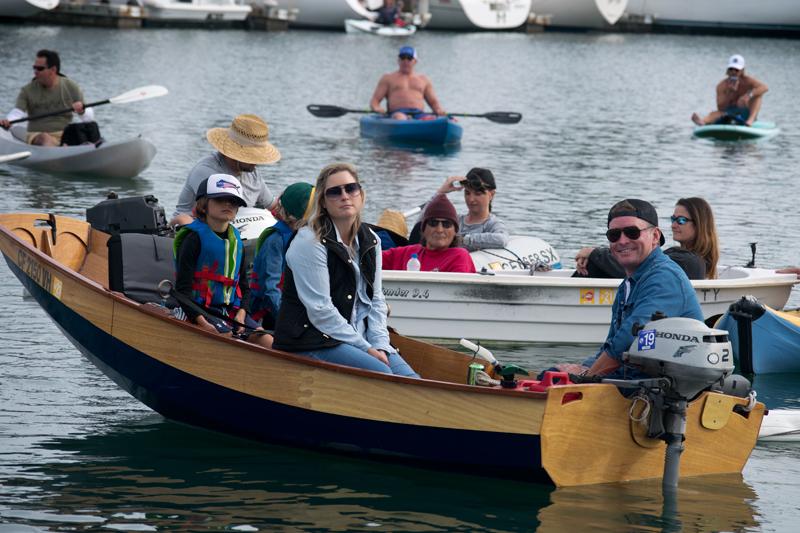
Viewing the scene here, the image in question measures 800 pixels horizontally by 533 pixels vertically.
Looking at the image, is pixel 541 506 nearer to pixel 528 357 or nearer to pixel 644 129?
pixel 528 357

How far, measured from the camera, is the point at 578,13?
233 ft

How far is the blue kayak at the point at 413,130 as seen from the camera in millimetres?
22422

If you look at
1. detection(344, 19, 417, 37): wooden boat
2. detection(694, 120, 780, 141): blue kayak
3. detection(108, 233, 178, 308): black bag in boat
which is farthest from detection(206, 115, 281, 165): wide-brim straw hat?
detection(344, 19, 417, 37): wooden boat

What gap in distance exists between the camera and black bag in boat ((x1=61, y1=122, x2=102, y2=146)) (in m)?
17.8

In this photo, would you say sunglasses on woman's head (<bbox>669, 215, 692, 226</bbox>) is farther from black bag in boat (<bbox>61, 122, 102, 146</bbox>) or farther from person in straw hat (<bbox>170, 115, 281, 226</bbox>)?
black bag in boat (<bbox>61, 122, 102, 146</bbox>)

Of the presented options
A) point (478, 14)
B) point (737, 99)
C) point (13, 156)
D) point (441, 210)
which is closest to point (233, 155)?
point (441, 210)

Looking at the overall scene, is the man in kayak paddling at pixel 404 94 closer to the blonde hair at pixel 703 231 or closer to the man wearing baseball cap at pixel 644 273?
the blonde hair at pixel 703 231

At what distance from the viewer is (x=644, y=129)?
28.5 metres

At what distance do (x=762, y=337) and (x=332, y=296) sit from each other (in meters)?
4.17

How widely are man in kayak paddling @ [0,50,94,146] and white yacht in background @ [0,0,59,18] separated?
37197mm

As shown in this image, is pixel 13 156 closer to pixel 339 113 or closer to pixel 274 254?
pixel 339 113

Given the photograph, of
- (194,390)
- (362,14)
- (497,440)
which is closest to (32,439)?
(194,390)

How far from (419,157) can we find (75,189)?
20.8 feet

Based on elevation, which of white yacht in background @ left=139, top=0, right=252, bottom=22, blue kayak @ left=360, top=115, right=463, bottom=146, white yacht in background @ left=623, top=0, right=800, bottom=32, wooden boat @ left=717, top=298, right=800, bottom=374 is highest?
white yacht in background @ left=623, top=0, right=800, bottom=32
